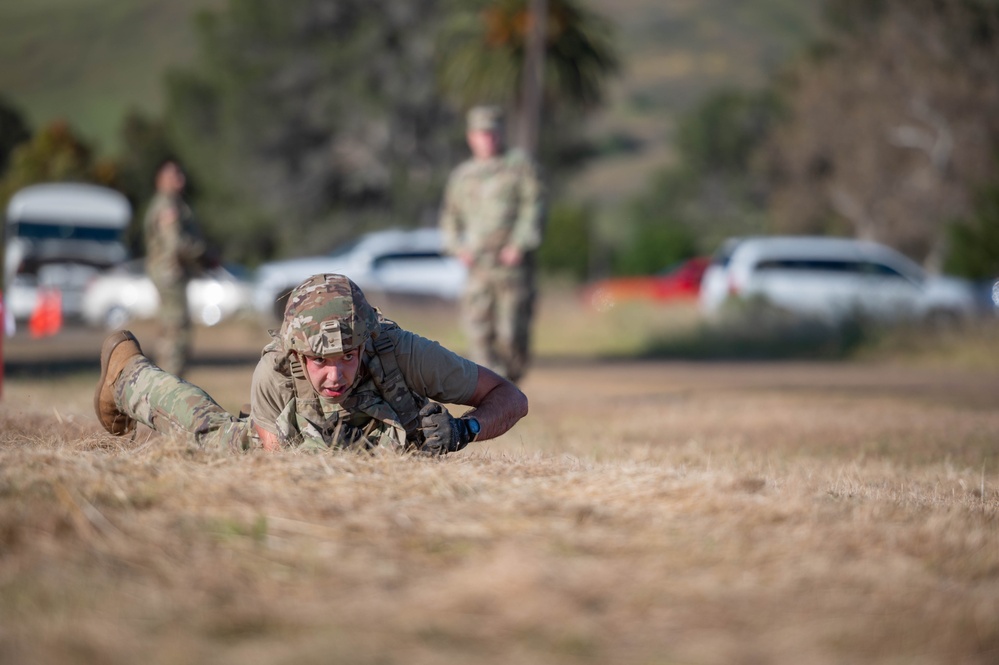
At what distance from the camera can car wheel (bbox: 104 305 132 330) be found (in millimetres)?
28656

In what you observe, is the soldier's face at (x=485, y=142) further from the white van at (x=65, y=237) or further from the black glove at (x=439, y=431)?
the white van at (x=65, y=237)

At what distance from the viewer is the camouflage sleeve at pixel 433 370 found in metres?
5.25

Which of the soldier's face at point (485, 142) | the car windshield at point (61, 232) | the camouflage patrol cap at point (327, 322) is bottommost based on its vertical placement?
the camouflage patrol cap at point (327, 322)

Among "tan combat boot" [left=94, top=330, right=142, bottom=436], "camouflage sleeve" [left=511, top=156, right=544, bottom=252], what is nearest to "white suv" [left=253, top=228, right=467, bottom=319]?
"camouflage sleeve" [left=511, top=156, right=544, bottom=252]

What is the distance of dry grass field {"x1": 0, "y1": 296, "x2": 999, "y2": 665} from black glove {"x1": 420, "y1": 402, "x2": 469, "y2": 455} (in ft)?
0.59

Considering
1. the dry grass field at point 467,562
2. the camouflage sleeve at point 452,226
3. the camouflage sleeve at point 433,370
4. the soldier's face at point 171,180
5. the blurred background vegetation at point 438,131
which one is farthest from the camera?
the blurred background vegetation at point 438,131

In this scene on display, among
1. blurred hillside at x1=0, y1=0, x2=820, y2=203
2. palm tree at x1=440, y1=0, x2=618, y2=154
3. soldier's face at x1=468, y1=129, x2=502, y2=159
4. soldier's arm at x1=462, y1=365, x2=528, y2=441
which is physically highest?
blurred hillside at x1=0, y1=0, x2=820, y2=203

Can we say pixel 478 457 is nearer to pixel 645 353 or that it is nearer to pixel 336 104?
pixel 645 353

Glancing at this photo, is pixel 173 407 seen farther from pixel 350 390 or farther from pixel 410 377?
pixel 410 377

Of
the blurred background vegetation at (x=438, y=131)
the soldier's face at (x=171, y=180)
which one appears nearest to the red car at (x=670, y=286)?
the blurred background vegetation at (x=438, y=131)

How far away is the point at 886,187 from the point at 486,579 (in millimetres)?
49897

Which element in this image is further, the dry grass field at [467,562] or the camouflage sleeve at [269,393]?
the camouflage sleeve at [269,393]

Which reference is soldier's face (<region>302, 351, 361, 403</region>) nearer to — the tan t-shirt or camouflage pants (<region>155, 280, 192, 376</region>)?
the tan t-shirt

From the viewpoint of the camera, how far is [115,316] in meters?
28.9
